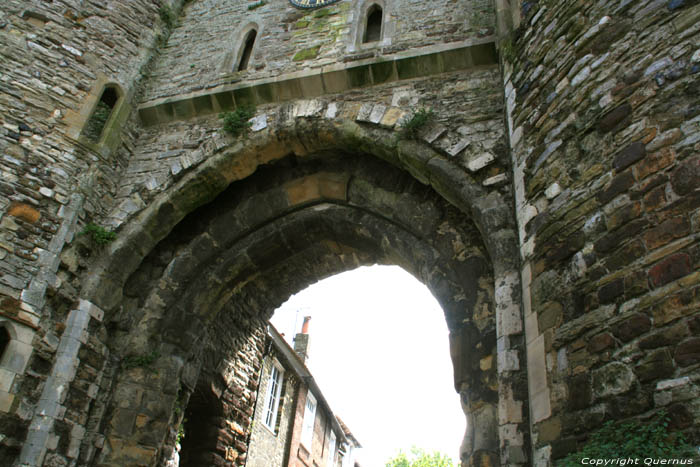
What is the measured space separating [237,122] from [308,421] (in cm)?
921

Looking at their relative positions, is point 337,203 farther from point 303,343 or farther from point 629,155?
point 303,343

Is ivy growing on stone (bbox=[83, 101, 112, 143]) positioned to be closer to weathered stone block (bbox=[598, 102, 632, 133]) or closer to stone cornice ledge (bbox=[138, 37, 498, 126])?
stone cornice ledge (bbox=[138, 37, 498, 126])

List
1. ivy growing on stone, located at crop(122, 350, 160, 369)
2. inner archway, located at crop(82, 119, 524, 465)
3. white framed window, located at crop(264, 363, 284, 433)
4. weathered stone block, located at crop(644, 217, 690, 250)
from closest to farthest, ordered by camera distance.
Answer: weathered stone block, located at crop(644, 217, 690, 250) → inner archway, located at crop(82, 119, 524, 465) → ivy growing on stone, located at crop(122, 350, 160, 369) → white framed window, located at crop(264, 363, 284, 433)

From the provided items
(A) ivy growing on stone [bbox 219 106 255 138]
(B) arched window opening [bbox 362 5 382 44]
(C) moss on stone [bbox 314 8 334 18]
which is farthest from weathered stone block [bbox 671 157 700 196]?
(C) moss on stone [bbox 314 8 334 18]

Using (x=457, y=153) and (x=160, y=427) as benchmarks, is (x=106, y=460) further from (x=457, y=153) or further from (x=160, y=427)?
(x=457, y=153)

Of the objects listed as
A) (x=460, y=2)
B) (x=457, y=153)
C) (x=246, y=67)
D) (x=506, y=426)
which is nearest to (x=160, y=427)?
(x=506, y=426)

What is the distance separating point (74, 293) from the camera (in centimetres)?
515

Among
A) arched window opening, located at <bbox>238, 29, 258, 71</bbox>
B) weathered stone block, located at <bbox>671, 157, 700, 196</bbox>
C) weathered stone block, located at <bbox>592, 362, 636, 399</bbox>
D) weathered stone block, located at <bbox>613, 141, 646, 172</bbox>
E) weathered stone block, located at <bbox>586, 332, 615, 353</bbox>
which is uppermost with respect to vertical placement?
arched window opening, located at <bbox>238, 29, 258, 71</bbox>

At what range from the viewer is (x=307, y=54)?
21.5 feet

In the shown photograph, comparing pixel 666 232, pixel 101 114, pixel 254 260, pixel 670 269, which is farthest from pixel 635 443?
pixel 101 114

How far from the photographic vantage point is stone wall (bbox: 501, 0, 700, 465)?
8.71 ft

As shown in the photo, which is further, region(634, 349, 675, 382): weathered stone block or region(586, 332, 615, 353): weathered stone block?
region(586, 332, 615, 353): weathered stone block

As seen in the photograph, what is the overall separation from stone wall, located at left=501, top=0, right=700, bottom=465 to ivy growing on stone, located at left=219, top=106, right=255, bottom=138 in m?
2.87

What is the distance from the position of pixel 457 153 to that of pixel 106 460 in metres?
3.88
